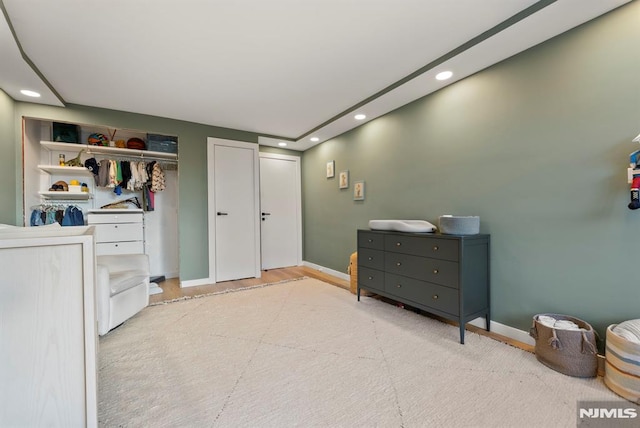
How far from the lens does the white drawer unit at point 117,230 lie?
11.1 feet

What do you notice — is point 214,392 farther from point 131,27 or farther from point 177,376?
point 131,27

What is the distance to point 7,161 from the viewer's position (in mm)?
2672

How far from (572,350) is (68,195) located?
17.2ft

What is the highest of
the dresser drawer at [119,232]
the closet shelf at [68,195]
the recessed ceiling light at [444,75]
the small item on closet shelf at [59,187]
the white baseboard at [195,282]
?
the recessed ceiling light at [444,75]

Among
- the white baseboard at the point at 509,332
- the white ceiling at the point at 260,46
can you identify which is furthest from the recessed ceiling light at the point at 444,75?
the white baseboard at the point at 509,332

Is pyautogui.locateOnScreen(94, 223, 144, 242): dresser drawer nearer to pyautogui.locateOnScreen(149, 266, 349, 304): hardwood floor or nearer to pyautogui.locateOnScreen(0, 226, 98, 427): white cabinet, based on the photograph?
pyautogui.locateOnScreen(149, 266, 349, 304): hardwood floor

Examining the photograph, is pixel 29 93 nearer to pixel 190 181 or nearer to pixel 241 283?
pixel 190 181

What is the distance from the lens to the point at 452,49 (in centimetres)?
212

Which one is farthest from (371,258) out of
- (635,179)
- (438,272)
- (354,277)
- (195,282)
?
(195,282)

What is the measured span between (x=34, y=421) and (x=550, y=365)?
105 inches

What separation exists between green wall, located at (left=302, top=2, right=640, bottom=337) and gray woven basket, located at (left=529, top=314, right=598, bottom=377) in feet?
0.78

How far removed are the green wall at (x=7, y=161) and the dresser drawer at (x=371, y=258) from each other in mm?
3696

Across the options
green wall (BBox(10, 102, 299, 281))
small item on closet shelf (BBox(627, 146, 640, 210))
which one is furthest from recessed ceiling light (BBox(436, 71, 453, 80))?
green wall (BBox(10, 102, 299, 281))

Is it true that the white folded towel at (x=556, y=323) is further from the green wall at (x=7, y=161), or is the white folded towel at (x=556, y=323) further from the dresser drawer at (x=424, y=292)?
the green wall at (x=7, y=161)
